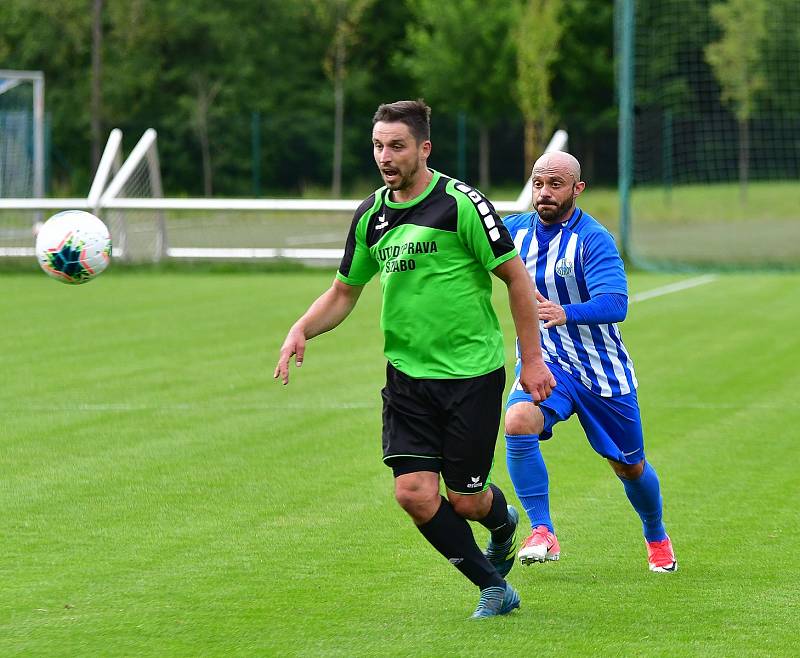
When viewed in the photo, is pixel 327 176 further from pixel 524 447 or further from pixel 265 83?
pixel 524 447

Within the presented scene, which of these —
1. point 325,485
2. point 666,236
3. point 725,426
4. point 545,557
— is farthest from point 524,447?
point 666,236

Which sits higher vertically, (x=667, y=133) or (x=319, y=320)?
(x=667, y=133)

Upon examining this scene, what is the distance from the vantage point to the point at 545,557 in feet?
20.2

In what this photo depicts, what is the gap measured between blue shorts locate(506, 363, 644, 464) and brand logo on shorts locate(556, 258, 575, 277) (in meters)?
0.44

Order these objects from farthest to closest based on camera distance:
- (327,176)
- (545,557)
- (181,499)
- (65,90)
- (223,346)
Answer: (65,90) → (327,176) → (223,346) → (181,499) → (545,557)

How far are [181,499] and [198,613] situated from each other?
215 centimetres

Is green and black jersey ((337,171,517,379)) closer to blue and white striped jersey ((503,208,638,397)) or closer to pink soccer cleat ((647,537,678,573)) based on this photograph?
blue and white striped jersey ((503,208,638,397))

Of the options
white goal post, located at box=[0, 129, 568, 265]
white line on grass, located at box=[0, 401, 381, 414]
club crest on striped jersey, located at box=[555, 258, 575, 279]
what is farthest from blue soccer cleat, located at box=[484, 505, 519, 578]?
white goal post, located at box=[0, 129, 568, 265]

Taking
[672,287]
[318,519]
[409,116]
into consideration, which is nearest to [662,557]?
[318,519]

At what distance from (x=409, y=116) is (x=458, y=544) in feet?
5.24

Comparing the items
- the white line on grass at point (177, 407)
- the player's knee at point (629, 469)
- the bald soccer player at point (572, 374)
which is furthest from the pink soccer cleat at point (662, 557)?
the white line on grass at point (177, 407)

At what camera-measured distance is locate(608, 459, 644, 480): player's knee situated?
631 cm

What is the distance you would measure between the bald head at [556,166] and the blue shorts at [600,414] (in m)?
0.87

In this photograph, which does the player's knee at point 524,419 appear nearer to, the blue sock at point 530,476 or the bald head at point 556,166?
the blue sock at point 530,476
